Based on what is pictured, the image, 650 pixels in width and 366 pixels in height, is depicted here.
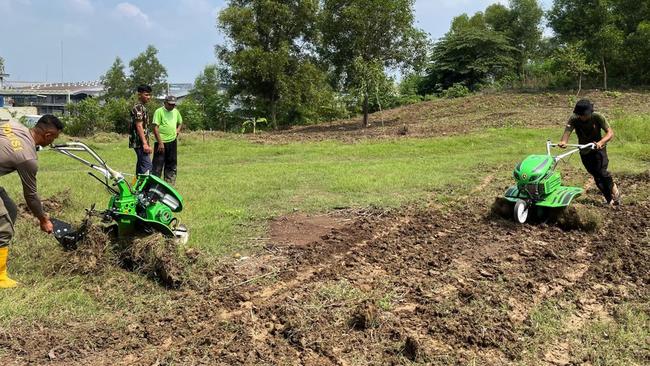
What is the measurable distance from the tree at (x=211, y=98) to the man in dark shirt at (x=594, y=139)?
27821 mm

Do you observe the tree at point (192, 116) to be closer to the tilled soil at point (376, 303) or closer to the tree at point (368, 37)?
the tree at point (368, 37)

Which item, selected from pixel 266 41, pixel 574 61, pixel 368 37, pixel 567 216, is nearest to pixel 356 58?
pixel 368 37

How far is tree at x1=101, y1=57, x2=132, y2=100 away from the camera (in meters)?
45.9

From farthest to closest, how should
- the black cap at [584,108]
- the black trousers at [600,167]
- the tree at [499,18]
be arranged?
the tree at [499,18], the black trousers at [600,167], the black cap at [584,108]

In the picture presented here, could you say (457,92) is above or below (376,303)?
above

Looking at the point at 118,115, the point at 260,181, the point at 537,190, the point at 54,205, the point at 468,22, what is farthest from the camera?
the point at 468,22

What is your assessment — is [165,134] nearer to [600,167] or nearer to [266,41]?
[600,167]

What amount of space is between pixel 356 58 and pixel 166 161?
14.7 meters

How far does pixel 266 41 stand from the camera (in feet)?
86.5

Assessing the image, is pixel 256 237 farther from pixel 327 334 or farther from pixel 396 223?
pixel 327 334

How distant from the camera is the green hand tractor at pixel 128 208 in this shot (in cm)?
519

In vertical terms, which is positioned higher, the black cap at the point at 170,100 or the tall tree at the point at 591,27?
the tall tree at the point at 591,27

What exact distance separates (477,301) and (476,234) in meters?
2.32

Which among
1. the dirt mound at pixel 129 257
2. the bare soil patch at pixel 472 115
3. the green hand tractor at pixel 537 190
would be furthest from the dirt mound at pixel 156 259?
the bare soil patch at pixel 472 115
